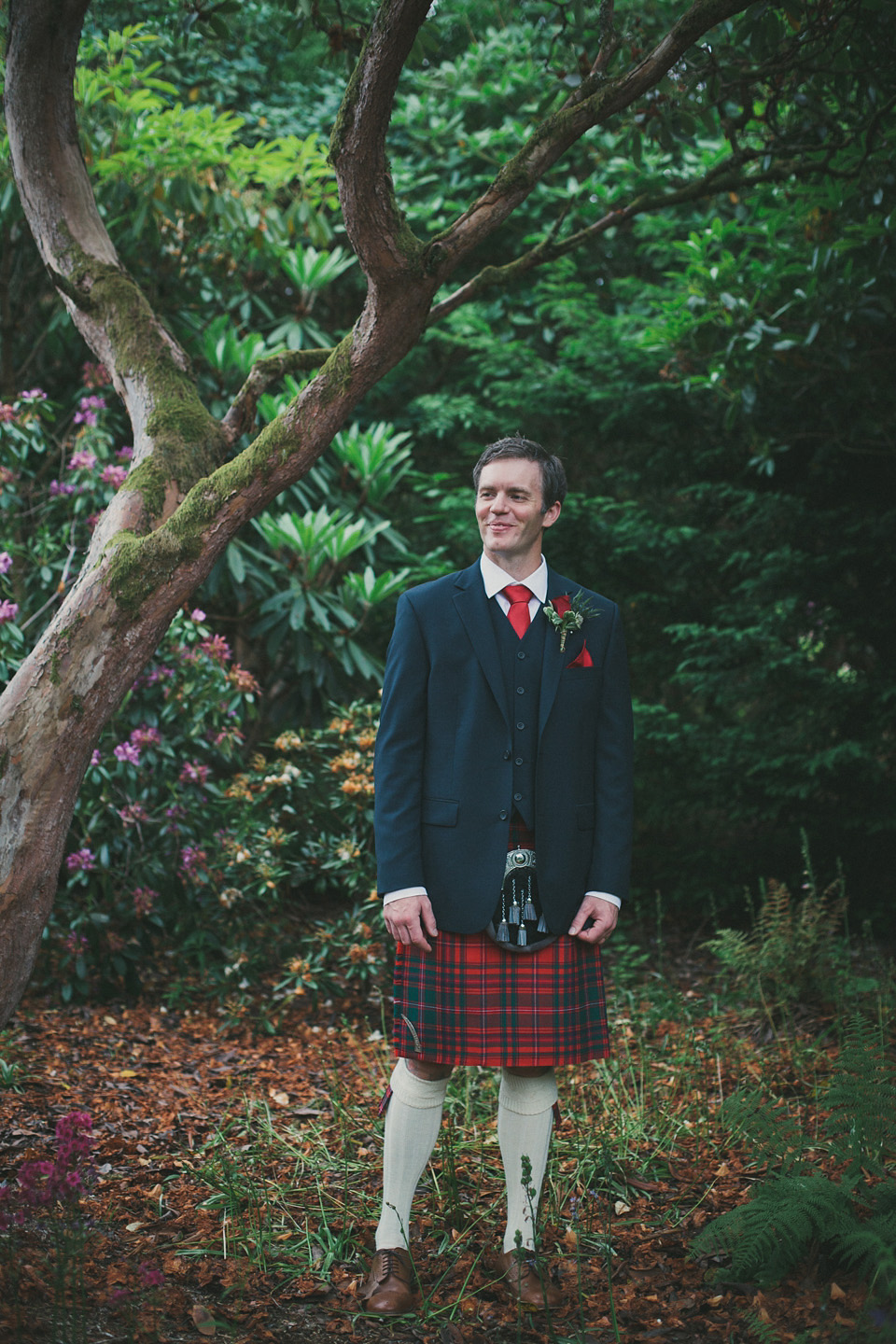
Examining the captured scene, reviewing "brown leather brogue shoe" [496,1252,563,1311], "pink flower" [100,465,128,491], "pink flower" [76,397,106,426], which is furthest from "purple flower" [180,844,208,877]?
"brown leather brogue shoe" [496,1252,563,1311]

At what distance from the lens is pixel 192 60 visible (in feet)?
21.7

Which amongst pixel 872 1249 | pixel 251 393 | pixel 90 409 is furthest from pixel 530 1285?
pixel 90 409

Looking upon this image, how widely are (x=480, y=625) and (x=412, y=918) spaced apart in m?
0.60

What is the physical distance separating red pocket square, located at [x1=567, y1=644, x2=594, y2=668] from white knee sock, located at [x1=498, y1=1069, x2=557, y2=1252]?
85cm

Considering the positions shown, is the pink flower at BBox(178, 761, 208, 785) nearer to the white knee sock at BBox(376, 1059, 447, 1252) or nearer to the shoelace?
the white knee sock at BBox(376, 1059, 447, 1252)

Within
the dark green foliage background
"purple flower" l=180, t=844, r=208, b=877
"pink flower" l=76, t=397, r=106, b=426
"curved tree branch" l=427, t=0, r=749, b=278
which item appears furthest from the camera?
"pink flower" l=76, t=397, r=106, b=426

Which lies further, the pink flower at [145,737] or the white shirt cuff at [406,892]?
the pink flower at [145,737]

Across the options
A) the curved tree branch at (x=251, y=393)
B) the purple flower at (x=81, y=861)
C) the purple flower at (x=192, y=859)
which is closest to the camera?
the curved tree branch at (x=251, y=393)

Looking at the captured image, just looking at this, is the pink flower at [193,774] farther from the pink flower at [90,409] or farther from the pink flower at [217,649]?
the pink flower at [90,409]

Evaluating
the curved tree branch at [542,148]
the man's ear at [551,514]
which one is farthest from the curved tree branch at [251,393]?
the man's ear at [551,514]

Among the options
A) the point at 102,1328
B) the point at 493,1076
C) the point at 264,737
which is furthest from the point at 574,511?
the point at 102,1328

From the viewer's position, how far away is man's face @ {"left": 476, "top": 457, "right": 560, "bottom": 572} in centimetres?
218

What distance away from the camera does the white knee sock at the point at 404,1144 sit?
2.13 meters

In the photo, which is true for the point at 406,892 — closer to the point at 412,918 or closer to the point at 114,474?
the point at 412,918
